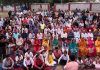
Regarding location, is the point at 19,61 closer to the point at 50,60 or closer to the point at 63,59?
the point at 50,60

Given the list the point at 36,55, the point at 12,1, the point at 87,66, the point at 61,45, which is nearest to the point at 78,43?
the point at 61,45

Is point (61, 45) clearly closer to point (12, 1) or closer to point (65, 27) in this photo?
point (65, 27)

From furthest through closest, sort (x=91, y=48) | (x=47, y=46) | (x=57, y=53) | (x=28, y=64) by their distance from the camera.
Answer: (x=91, y=48)
(x=47, y=46)
(x=57, y=53)
(x=28, y=64)

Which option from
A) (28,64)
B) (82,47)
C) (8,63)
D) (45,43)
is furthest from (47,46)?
(8,63)

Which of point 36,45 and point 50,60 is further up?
point 36,45

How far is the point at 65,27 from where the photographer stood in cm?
2244

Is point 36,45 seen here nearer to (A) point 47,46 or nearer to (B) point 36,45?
(B) point 36,45

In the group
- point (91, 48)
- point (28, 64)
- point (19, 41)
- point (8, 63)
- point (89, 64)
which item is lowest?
point (89, 64)

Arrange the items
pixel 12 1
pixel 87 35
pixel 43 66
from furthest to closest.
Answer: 1. pixel 12 1
2. pixel 87 35
3. pixel 43 66

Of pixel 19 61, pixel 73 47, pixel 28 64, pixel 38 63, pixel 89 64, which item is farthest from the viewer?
pixel 73 47

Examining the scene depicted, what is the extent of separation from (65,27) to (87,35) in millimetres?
2677

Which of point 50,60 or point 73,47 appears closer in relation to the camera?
point 50,60

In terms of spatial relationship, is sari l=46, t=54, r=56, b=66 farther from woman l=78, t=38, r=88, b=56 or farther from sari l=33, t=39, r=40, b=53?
woman l=78, t=38, r=88, b=56

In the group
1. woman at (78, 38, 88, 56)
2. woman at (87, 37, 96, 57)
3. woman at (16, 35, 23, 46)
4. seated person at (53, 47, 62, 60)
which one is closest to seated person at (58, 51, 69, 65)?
seated person at (53, 47, 62, 60)
